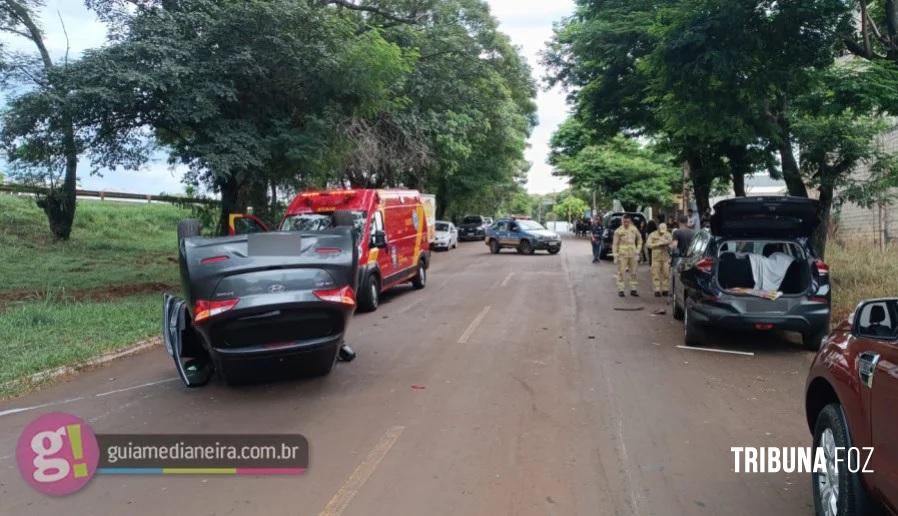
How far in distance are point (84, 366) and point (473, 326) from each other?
5367mm

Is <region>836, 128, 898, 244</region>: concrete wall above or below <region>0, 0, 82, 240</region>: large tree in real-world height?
below

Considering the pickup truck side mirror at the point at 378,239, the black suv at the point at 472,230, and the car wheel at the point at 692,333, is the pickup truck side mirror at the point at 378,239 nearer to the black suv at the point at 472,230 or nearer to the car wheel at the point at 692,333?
the car wheel at the point at 692,333

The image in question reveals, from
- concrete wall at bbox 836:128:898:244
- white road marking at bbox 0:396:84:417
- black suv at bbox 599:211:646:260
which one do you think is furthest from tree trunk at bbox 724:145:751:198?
white road marking at bbox 0:396:84:417

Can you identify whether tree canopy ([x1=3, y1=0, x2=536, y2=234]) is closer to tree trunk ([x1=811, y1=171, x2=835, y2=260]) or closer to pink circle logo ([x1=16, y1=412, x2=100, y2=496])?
pink circle logo ([x1=16, y1=412, x2=100, y2=496])

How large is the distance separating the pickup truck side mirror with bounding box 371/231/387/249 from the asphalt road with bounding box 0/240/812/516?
2.23 m

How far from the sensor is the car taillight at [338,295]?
631cm

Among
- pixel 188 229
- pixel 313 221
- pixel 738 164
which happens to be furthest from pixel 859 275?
pixel 188 229

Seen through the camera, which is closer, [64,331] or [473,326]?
[64,331]

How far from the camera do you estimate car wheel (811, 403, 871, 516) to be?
3199 mm

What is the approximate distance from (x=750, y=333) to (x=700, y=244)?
1.47 m

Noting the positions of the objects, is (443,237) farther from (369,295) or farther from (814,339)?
(814,339)

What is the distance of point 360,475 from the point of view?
4.57 meters

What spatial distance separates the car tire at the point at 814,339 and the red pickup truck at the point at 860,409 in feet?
16.2

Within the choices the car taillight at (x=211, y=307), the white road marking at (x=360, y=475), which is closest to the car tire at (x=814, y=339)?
the white road marking at (x=360, y=475)
